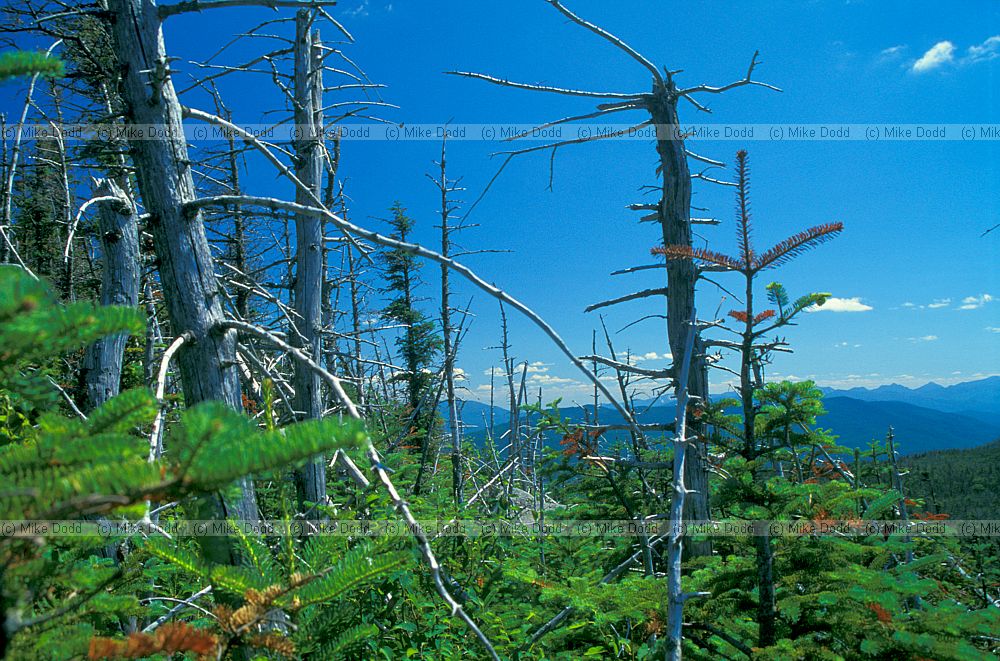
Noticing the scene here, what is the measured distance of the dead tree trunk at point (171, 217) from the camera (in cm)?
220

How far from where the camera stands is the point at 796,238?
2.69 metres

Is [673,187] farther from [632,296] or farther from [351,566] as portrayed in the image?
[351,566]

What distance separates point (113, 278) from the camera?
452cm

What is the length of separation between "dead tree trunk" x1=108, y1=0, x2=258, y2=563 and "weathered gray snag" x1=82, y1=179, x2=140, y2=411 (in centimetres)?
257

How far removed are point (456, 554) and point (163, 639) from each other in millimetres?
3159

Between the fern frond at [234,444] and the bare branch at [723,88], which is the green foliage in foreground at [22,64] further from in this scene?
the bare branch at [723,88]

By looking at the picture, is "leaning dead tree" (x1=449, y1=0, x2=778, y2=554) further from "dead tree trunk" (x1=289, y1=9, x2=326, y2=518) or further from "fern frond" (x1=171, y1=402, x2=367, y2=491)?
"fern frond" (x1=171, y1=402, x2=367, y2=491)

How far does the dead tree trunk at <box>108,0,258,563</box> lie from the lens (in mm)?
2201

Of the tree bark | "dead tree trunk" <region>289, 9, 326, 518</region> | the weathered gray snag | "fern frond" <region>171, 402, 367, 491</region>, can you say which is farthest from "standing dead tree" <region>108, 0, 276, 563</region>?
the tree bark

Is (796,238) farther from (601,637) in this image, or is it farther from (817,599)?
(601,637)

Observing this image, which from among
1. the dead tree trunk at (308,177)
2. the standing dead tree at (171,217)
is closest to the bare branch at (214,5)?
the standing dead tree at (171,217)

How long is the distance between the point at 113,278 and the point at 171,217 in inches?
118

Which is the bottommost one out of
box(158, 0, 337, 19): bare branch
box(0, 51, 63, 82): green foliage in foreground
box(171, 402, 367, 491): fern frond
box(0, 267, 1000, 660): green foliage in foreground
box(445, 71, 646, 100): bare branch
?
box(0, 267, 1000, 660): green foliage in foreground

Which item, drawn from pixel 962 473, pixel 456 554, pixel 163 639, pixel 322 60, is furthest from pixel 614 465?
pixel 962 473
